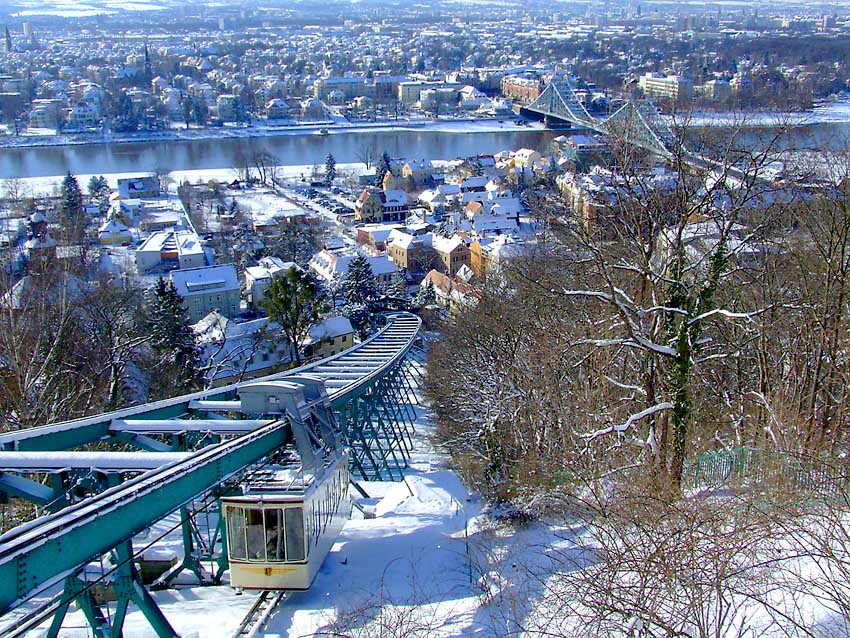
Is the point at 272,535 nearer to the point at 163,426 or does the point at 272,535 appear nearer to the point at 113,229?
the point at 163,426

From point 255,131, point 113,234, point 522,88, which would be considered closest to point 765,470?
point 113,234

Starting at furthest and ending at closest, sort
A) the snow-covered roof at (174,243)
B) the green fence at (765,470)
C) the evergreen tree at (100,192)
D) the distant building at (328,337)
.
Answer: the evergreen tree at (100,192) → the snow-covered roof at (174,243) → the distant building at (328,337) → the green fence at (765,470)

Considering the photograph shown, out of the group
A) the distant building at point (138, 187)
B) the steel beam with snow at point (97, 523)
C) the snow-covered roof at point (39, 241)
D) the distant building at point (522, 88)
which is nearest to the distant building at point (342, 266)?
the snow-covered roof at point (39, 241)

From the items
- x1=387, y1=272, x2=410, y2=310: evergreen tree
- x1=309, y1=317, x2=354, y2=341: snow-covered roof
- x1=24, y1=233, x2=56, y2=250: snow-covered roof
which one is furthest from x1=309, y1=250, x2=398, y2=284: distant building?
x1=24, y1=233, x2=56, y2=250: snow-covered roof

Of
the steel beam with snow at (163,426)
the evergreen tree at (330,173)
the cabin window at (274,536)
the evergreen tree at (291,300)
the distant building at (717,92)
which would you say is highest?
the distant building at (717,92)

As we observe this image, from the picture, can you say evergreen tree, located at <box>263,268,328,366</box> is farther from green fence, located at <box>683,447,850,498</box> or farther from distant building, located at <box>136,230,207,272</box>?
distant building, located at <box>136,230,207,272</box>

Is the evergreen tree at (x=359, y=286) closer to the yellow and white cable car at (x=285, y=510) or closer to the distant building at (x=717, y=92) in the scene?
the distant building at (x=717, y=92)
